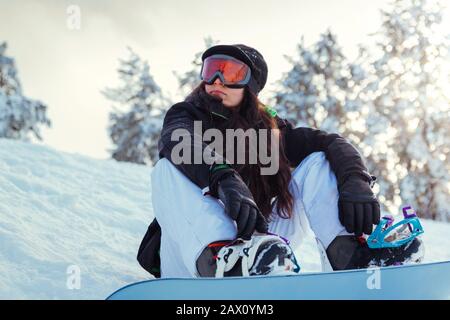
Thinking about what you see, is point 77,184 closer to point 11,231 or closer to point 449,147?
point 11,231

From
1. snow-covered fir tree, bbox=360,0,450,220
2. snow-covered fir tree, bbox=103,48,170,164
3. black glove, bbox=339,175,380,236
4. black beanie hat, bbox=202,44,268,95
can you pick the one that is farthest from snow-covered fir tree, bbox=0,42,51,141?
black glove, bbox=339,175,380,236

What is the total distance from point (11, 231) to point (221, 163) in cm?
139

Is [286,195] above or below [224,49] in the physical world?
below

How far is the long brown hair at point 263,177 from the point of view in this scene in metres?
2.47

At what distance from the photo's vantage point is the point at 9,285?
2352mm

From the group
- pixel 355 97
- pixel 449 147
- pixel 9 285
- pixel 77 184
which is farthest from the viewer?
pixel 355 97

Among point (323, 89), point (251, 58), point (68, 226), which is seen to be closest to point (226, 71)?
point (251, 58)

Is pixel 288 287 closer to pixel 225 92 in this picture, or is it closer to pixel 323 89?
pixel 225 92

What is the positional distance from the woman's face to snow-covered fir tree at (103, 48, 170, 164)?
16037 millimetres

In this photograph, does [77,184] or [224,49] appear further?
[77,184]

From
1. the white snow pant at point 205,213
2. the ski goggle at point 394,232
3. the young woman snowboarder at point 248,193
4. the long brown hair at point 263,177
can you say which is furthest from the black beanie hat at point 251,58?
the ski goggle at point 394,232

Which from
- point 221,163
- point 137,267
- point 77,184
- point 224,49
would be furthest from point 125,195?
point 221,163

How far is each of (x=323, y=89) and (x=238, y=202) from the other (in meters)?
16.7

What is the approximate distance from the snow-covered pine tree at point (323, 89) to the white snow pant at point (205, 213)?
586 inches
